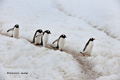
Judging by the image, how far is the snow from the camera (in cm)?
593

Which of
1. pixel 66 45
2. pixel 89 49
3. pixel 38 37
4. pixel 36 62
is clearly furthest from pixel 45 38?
pixel 36 62

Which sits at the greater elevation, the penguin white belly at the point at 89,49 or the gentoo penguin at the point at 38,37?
the gentoo penguin at the point at 38,37

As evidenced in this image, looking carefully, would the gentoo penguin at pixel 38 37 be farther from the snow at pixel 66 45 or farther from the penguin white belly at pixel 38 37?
the snow at pixel 66 45

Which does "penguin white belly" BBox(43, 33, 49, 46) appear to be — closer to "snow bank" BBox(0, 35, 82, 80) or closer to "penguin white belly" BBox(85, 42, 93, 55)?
"snow bank" BBox(0, 35, 82, 80)

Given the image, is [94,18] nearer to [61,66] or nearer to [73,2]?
[73,2]

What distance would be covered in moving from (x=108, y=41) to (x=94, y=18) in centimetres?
461

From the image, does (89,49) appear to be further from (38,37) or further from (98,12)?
(98,12)

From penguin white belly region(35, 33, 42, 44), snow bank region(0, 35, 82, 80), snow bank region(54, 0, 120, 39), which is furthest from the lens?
snow bank region(54, 0, 120, 39)

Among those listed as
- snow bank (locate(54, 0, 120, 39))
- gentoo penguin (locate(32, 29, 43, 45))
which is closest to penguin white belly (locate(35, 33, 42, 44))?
gentoo penguin (locate(32, 29, 43, 45))

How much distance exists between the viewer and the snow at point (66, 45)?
593cm

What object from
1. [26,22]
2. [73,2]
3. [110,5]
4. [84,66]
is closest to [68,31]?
[26,22]

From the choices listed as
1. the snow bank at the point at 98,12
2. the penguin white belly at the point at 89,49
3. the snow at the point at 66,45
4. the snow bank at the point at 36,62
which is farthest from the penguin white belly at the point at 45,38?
the snow bank at the point at 98,12

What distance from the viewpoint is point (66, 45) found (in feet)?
28.9

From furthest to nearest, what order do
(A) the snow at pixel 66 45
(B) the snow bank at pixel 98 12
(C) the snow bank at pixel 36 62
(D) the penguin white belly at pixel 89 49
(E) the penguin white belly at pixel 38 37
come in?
(B) the snow bank at pixel 98 12 → (E) the penguin white belly at pixel 38 37 → (D) the penguin white belly at pixel 89 49 → (A) the snow at pixel 66 45 → (C) the snow bank at pixel 36 62
